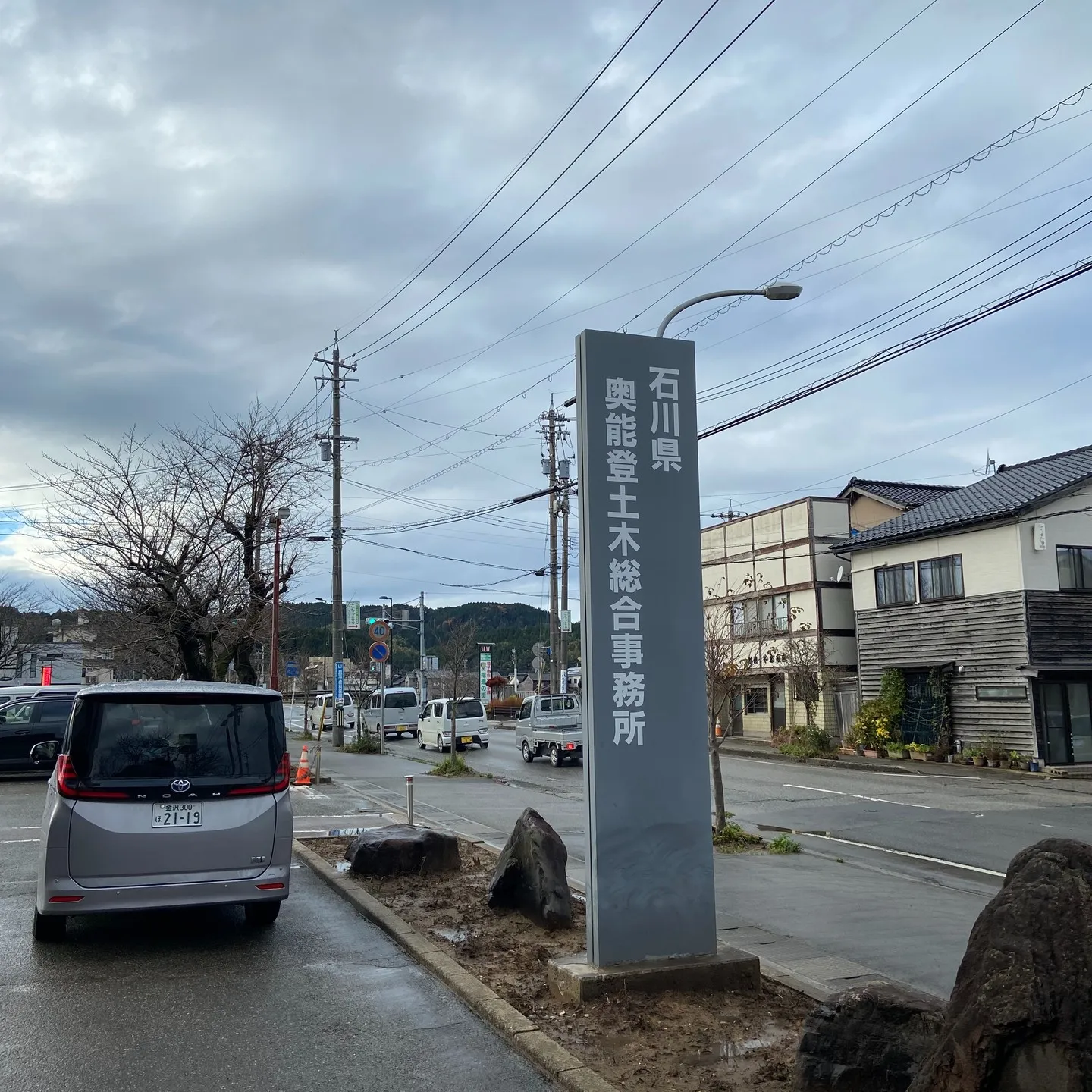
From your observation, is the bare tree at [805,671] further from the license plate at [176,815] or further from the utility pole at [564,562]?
the license plate at [176,815]

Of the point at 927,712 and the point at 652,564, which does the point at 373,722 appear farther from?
the point at 652,564

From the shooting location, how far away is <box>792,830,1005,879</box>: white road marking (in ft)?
37.7

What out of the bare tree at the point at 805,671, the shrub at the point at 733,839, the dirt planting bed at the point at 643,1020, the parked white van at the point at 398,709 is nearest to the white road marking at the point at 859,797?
the shrub at the point at 733,839

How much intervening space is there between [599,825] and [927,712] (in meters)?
25.6

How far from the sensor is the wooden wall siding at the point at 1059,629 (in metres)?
25.7

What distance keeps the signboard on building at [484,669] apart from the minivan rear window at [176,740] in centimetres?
4038

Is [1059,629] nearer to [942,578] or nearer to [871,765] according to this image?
[942,578]

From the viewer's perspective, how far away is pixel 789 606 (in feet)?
118

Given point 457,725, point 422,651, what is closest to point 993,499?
point 457,725

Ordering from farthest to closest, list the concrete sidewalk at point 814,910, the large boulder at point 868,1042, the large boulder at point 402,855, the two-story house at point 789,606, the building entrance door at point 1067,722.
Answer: the two-story house at point 789,606, the building entrance door at point 1067,722, the large boulder at point 402,855, the concrete sidewalk at point 814,910, the large boulder at point 868,1042

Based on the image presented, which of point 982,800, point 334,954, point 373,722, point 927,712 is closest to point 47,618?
point 373,722

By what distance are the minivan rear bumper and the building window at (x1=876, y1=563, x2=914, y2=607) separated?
86.2 ft

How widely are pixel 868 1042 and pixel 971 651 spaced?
2541 centimetres

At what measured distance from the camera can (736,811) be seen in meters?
16.6
